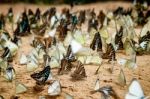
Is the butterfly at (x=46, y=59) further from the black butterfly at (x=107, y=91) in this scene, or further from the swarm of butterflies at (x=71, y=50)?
the black butterfly at (x=107, y=91)

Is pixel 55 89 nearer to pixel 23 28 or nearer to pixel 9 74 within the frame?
pixel 9 74

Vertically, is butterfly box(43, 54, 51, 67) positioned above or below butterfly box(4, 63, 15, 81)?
above

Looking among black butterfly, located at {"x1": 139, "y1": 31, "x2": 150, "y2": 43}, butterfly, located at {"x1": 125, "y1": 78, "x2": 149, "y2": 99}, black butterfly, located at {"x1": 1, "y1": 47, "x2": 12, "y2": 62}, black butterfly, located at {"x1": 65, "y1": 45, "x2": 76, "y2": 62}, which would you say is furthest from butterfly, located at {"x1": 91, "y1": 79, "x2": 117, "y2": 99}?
black butterfly, located at {"x1": 1, "y1": 47, "x2": 12, "y2": 62}

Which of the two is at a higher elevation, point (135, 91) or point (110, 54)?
point (110, 54)

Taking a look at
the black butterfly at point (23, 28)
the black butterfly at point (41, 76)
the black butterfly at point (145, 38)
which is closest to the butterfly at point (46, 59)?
the black butterfly at point (41, 76)

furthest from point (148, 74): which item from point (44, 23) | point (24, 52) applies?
point (44, 23)

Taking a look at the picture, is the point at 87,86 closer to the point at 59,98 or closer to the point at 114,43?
the point at 59,98

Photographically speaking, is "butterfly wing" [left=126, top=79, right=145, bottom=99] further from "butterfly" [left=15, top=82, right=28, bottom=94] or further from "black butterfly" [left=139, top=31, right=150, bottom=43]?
"black butterfly" [left=139, top=31, right=150, bottom=43]

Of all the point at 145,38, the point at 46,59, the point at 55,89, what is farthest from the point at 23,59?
the point at 145,38
